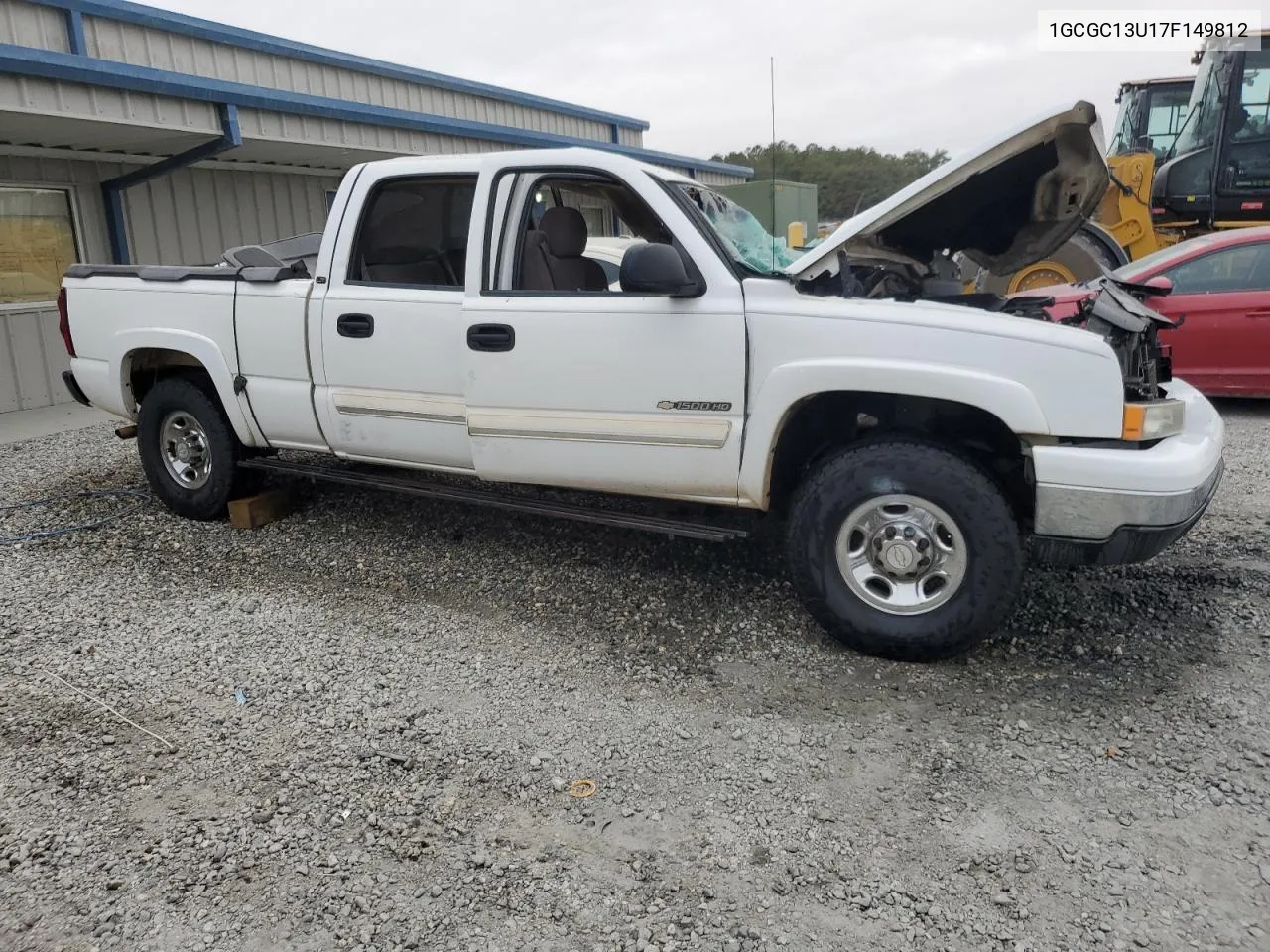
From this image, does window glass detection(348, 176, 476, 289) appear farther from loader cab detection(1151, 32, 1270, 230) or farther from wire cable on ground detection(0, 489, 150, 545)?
loader cab detection(1151, 32, 1270, 230)

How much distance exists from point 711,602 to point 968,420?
55.0 inches

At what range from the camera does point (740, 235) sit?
4.34 m

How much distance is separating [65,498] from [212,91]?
4501 millimetres

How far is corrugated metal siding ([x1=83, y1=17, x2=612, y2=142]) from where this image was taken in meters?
10.2

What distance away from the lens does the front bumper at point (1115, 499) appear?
328 cm

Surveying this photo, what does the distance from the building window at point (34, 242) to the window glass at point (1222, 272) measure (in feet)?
35.2

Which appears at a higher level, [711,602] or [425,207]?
[425,207]

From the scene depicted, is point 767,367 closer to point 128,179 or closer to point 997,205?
point 997,205

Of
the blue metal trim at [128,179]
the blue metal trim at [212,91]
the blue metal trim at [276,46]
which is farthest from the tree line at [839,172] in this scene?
the blue metal trim at [128,179]

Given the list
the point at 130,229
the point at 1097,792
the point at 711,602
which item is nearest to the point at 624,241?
the point at 711,602

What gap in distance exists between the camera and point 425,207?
489 cm

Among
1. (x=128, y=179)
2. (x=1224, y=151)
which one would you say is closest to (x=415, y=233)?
(x=128, y=179)

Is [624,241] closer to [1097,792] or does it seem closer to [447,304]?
[447,304]

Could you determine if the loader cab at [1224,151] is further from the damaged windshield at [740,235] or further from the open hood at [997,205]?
the damaged windshield at [740,235]
